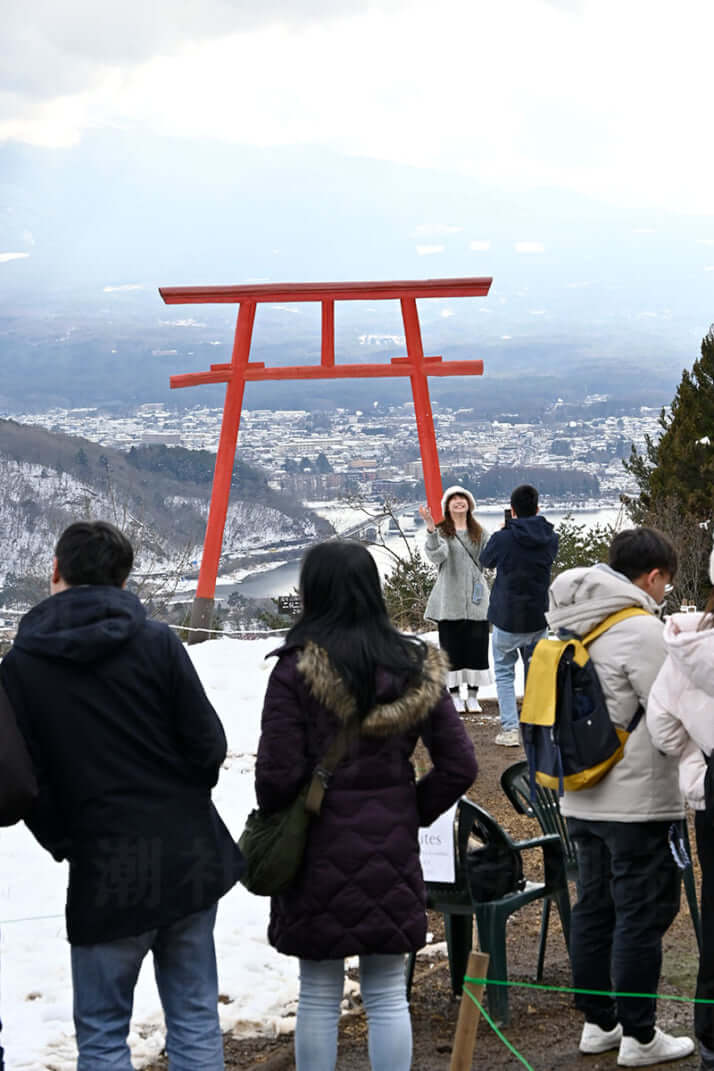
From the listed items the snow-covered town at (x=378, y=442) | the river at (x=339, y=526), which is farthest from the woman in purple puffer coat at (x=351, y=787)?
the snow-covered town at (x=378, y=442)

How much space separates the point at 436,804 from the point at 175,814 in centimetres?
65

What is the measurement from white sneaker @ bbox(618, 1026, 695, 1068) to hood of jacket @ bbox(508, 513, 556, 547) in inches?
159

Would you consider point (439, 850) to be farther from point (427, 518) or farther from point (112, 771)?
point (427, 518)

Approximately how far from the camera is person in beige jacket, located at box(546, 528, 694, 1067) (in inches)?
126

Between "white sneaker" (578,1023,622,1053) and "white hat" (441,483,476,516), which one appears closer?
"white sneaker" (578,1023,622,1053)

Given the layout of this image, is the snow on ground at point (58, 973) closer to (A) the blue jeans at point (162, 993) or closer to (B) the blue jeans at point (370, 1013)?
(A) the blue jeans at point (162, 993)

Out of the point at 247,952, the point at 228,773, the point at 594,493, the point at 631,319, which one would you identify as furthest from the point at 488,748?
the point at 631,319

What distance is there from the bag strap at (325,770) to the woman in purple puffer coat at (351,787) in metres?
0.02

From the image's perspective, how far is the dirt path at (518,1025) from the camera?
3451 mm

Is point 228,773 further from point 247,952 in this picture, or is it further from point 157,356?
point 157,356

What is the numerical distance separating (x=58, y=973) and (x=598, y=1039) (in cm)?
214

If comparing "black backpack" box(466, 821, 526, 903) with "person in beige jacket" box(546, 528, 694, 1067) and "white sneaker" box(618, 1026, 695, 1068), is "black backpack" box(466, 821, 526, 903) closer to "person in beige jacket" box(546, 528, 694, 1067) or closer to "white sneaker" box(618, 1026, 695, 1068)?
"person in beige jacket" box(546, 528, 694, 1067)

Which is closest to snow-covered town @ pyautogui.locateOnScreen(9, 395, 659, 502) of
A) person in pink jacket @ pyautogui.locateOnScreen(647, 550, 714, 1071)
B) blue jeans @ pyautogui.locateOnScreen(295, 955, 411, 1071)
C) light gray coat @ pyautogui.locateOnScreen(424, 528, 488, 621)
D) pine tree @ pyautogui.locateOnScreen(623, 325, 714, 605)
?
pine tree @ pyautogui.locateOnScreen(623, 325, 714, 605)

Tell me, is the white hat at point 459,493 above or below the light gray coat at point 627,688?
above
